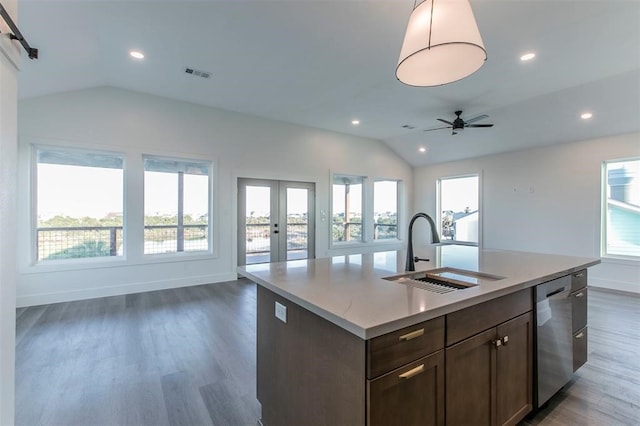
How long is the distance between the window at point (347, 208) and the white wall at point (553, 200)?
2677 mm

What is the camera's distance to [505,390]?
154cm

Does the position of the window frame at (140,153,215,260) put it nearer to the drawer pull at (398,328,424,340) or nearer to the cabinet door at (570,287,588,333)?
the drawer pull at (398,328,424,340)

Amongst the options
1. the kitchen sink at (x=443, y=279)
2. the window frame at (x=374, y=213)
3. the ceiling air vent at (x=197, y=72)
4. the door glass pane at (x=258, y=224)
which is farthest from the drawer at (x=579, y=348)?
the window frame at (x=374, y=213)

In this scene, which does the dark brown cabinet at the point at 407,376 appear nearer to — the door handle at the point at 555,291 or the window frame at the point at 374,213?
the door handle at the point at 555,291

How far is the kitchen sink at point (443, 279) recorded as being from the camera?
167 cm

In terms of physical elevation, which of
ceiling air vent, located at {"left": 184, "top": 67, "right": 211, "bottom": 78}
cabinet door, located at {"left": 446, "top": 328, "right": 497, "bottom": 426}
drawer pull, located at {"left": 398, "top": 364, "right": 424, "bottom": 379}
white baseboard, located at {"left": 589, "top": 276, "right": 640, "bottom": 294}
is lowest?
white baseboard, located at {"left": 589, "top": 276, "right": 640, "bottom": 294}

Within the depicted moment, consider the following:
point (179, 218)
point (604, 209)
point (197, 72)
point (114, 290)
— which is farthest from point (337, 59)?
point (604, 209)

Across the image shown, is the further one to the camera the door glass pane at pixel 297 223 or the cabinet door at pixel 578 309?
the door glass pane at pixel 297 223

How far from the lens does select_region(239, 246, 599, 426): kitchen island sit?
1.03 meters

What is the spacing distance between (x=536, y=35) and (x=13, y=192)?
4.33m

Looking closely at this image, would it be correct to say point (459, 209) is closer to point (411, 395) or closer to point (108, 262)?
Result: point (411, 395)

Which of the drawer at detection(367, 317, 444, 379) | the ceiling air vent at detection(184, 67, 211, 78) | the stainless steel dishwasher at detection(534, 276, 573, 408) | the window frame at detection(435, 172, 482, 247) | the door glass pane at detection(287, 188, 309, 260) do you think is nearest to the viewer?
the drawer at detection(367, 317, 444, 379)

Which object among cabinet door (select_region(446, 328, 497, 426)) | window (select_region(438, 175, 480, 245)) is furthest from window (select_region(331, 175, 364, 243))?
cabinet door (select_region(446, 328, 497, 426))

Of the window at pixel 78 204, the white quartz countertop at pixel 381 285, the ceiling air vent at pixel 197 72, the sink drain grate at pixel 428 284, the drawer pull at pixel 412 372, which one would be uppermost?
the ceiling air vent at pixel 197 72
